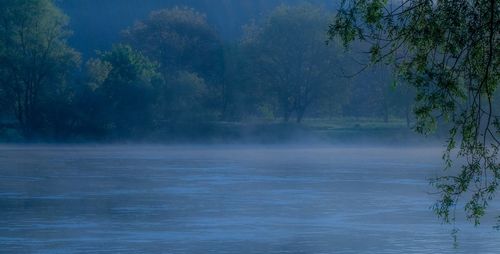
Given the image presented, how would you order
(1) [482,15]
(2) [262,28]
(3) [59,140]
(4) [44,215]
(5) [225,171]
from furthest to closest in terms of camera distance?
(2) [262,28] < (3) [59,140] < (5) [225,171] < (4) [44,215] < (1) [482,15]

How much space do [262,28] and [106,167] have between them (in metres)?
48.0

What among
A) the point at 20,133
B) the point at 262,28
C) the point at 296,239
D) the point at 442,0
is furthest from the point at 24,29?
the point at 442,0

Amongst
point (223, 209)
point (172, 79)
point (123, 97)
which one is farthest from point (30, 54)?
point (223, 209)

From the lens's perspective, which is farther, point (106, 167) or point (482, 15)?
point (106, 167)

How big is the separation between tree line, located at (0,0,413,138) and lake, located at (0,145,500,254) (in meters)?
28.1

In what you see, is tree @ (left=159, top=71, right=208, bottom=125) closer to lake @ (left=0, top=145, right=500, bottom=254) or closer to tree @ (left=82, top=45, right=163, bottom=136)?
tree @ (left=82, top=45, right=163, bottom=136)

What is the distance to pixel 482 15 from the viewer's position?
49.4ft

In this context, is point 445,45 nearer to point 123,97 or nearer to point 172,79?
point 123,97

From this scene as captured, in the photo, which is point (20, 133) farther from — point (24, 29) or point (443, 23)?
point (443, 23)

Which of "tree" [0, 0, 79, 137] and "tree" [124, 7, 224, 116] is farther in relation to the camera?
"tree" [124, 7, 224, 116]

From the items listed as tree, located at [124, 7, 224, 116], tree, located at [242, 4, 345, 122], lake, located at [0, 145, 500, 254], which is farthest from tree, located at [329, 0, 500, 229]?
tree, located at [124, 7, 224, 116]

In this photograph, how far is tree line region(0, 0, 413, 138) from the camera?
8175cm

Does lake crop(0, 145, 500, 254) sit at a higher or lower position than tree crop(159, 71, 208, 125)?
lower

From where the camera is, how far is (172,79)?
88312 mm
